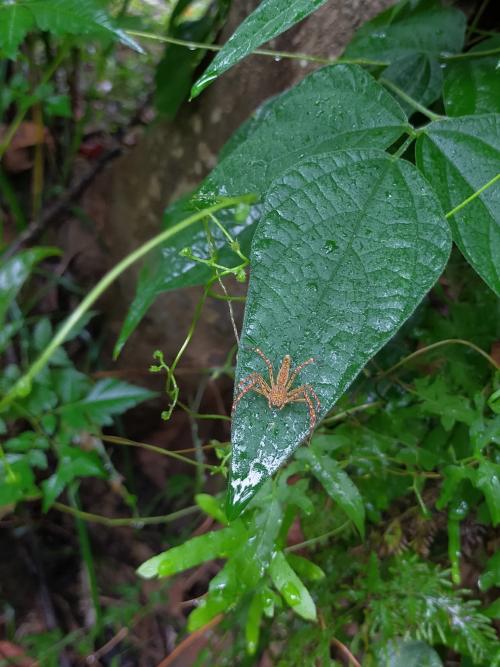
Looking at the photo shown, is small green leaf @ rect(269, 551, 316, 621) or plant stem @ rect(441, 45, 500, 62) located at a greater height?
plant stem @ rect(441, 45, 500, 62)

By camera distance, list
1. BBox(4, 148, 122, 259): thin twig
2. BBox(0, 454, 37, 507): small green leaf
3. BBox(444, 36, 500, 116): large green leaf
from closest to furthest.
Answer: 1. BBox(444, 36, 500, 116): large green leaf
2. BBox(0, 454, 37, 507): small green leaf
3. BBox(4, 148, 122, 259): thin twig

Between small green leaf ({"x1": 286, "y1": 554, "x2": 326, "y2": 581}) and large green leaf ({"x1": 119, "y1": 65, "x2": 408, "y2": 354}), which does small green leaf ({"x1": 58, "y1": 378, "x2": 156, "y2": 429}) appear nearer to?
small green leaf ({"x1": 286, "y1": 554, "x2": 326, "y2": 581})

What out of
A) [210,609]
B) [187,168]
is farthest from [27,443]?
[187,168]

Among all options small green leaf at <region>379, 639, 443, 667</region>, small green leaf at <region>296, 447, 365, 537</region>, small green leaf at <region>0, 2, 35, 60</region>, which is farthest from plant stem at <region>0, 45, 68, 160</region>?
small green leaf at <region>379, 639, 443, 667</region>

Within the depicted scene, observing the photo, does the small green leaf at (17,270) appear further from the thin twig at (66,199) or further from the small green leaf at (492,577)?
the small green leaf at (492,577)

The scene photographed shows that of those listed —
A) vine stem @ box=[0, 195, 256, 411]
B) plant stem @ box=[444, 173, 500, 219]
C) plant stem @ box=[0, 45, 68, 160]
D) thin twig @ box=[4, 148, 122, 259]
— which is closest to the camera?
vine stem @ box=[0, 195, 256, 411]

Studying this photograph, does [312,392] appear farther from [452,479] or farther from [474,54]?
[474,54]

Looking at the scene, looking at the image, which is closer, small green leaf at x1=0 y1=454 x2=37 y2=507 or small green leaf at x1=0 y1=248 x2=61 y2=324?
small green leaf at x1=0 y1=454 x2=37 y2=507
